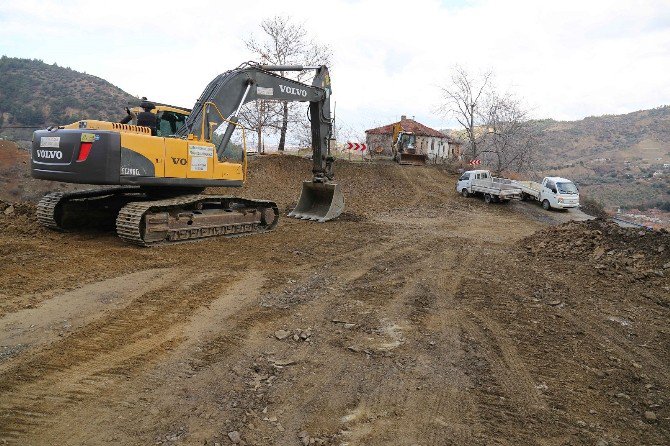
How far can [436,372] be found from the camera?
4.55 metres

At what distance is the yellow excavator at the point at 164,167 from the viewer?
8.33 meters

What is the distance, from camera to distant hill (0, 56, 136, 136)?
4059 centimetres

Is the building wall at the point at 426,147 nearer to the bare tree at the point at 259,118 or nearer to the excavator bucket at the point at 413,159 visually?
the excavator bucket at the point at 413,159

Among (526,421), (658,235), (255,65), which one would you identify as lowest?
(526,421)

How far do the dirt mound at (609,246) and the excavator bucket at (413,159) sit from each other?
824 inches

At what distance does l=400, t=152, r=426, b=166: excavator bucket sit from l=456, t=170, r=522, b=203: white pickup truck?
24.9ft

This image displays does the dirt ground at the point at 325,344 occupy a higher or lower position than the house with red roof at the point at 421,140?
lower

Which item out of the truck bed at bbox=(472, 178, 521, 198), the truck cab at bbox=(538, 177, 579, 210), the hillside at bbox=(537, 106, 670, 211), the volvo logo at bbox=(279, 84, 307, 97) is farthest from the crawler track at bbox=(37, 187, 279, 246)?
the hillside at bbox=(537, 106, 670, 211)

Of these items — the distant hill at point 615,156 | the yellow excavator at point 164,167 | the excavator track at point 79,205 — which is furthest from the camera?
the distant hill at point 615,156

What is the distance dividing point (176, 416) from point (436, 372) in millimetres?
2307

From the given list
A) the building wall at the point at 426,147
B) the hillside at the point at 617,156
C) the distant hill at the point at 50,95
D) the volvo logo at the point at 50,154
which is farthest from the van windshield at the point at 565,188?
the distant hill at the point at 50,95

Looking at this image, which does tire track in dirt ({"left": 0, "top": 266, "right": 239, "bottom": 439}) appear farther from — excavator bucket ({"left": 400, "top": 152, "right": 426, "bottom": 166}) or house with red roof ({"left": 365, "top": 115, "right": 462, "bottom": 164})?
house with red roof ({"left": 365, "top": 115, "right": 462, "bottom": 164})

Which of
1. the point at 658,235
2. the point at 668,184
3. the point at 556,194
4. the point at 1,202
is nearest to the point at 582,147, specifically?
the point at 668,184

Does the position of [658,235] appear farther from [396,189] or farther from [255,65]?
[396,189]
